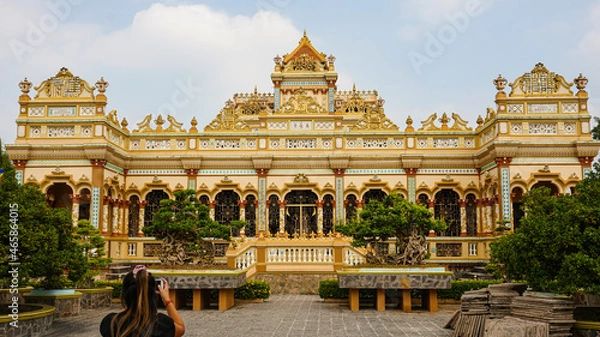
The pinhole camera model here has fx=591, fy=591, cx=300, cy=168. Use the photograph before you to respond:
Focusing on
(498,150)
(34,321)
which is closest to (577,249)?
(34,321)

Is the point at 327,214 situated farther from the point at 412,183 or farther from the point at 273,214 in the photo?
the point at 412,183

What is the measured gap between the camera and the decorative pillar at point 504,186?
2150 centimetres

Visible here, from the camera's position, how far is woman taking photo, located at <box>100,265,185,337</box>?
13.3 ft

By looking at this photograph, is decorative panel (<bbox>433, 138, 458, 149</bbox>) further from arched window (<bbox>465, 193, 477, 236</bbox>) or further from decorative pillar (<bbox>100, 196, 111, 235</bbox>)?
decorative pillar (<bbox>100, 196, 111, 235</bbox>)

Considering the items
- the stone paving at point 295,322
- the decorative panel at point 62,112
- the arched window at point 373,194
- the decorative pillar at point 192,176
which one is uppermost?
the decorative panel at point 62,112

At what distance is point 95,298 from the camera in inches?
592

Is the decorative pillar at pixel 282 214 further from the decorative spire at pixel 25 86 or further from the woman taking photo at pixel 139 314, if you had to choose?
the woman taking photo at pixel 139 314

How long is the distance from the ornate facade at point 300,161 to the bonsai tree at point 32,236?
10.8 metres

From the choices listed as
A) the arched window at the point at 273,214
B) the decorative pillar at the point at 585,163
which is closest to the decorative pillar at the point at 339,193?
the arched window at the point at 273,214

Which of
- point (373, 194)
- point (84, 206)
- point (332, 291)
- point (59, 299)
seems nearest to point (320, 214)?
point (373, 194)

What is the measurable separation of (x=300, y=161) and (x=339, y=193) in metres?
2.06

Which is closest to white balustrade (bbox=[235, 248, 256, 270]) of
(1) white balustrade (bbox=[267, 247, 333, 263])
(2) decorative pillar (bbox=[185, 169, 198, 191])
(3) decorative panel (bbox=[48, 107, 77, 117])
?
(1) white balustrade (bbox=[267, 247, 333, 263])

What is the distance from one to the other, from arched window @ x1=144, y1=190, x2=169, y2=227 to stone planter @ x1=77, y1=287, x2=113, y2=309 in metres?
8.70

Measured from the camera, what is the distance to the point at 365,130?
2439cm
